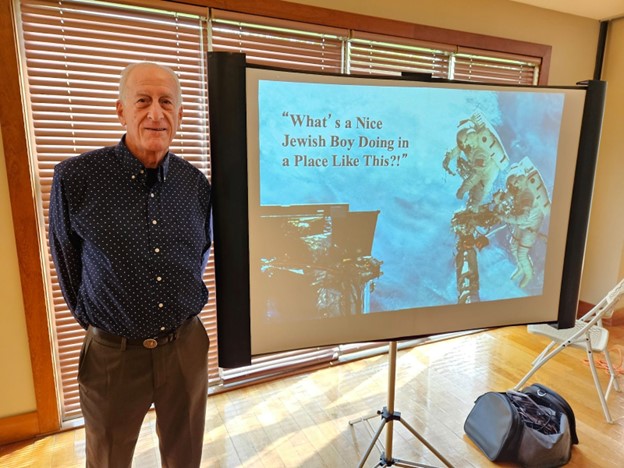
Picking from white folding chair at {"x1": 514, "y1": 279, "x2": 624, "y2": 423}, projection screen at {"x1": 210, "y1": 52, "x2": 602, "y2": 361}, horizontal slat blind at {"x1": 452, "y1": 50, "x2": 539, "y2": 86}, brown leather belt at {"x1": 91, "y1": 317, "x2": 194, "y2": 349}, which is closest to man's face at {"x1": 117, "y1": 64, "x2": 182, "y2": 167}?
projection screen at {"x1": 210, "y1": 52, "x2": 602, "y2": 361}

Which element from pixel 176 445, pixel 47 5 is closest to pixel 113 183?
pixel 176 445

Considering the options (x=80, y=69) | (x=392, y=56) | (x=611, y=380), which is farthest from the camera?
(x=392, y=56)

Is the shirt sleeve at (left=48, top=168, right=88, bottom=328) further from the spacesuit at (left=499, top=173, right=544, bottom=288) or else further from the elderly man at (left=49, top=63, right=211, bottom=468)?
the spacesuit at (left=499, top=173, right=544, bottom=288)

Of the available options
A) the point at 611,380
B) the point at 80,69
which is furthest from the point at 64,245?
the point at 611,380

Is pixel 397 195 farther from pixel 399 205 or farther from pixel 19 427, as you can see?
pixel 19 427

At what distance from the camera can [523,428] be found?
204cm

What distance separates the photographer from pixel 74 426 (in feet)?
7.50

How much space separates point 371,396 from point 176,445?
4.54 ft

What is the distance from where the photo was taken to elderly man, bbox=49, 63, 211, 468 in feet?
4.42

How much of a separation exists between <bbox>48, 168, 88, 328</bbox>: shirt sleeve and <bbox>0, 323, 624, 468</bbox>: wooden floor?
3.53ft

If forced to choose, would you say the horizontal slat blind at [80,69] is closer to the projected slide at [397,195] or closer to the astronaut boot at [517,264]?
the projected slide at [397,195]

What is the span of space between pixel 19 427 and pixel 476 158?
2.53 m

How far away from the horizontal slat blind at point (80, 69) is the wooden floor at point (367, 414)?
752 millimetres

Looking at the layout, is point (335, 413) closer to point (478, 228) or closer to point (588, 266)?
point (478, 228)
